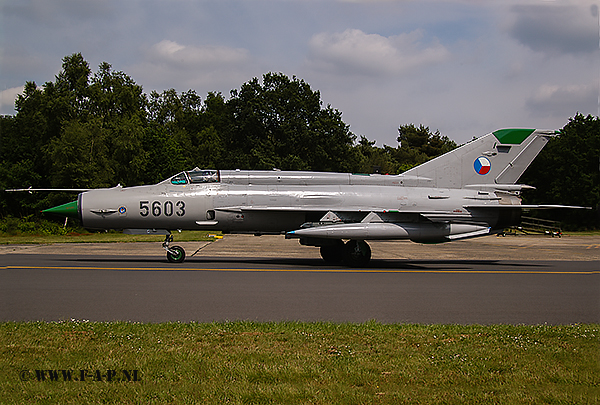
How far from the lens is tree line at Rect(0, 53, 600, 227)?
46.9 meters

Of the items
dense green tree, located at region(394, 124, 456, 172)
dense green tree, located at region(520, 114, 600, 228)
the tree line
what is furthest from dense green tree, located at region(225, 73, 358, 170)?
dense green tree, located at region(394, 124, 456, 172)

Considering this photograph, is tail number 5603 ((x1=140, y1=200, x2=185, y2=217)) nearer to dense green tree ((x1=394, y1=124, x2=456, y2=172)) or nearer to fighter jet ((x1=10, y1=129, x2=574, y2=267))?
fighter jet ((x1=10, y1=129, x2=574, y2=267))

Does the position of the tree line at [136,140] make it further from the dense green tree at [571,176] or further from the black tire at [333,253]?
the black tire at [333,253]

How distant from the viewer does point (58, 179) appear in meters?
45.2

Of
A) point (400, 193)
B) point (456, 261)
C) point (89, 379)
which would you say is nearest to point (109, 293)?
point (89, 379)

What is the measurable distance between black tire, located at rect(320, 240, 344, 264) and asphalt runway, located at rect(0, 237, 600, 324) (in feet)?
2.89

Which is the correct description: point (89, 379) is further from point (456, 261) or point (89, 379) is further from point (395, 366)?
point (456, 261)

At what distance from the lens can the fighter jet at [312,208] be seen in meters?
14.7

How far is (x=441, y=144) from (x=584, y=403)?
10098 centimetres

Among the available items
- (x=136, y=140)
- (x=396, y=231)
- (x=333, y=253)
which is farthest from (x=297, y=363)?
(x=136, y=140)

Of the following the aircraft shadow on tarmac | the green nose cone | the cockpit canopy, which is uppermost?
the cockpit canopy

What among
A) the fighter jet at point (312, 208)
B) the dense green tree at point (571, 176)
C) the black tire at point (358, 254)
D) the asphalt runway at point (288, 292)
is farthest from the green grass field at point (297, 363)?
the dense green tree at point (571, 176)

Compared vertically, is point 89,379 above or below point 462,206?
below

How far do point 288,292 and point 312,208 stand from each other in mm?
5627
